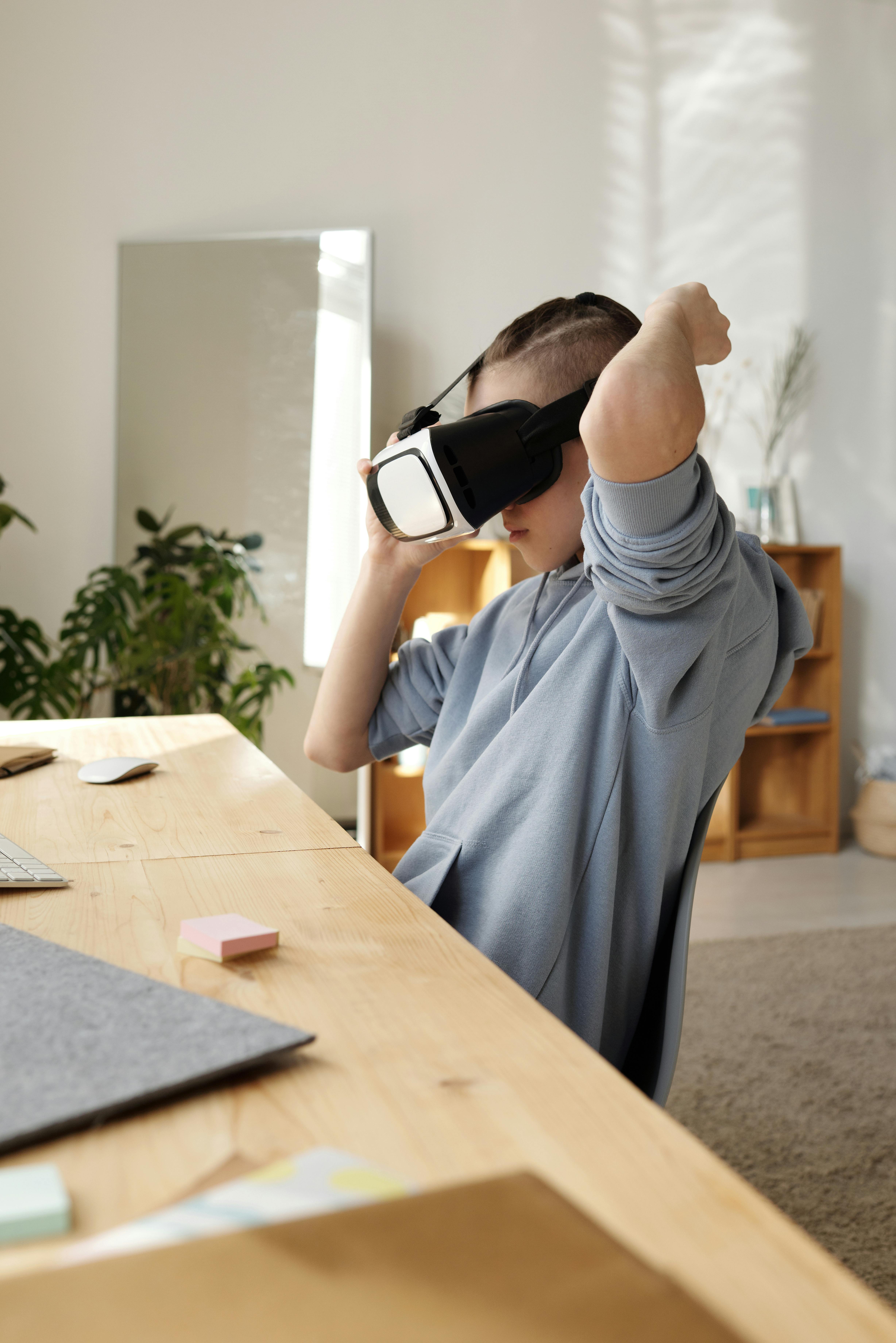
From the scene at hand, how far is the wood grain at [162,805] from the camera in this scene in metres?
0.83

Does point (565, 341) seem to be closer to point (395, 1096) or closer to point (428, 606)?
point (395, 1096)

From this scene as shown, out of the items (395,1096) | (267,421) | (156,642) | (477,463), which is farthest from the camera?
(267,421)

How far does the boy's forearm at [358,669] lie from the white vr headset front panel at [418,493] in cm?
16

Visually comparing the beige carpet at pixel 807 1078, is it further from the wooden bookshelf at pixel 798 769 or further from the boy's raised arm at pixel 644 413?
the boy's raised arm at pixel 644 413

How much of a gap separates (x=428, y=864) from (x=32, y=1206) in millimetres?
552

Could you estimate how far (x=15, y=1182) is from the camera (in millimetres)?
325

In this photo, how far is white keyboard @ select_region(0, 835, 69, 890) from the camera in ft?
2.27

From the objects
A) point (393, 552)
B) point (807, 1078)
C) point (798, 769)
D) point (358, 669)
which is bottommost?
point (807, 1078)

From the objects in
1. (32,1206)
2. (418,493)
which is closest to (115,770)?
(418,493)

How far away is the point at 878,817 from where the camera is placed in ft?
11.1

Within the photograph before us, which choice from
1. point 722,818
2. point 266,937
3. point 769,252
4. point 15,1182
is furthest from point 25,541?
point 15,1182

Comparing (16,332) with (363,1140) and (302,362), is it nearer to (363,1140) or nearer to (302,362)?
(302,362)

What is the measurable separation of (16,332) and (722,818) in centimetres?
263

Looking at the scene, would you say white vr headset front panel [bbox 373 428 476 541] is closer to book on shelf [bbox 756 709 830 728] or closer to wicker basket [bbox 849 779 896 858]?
book on shelf [bbox 756 709 830 728]
